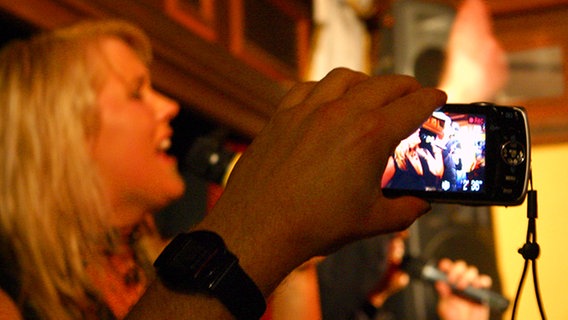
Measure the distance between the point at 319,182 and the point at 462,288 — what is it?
2.97 ft

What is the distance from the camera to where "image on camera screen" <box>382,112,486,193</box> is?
539 mm

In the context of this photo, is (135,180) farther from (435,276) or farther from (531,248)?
(531,248)

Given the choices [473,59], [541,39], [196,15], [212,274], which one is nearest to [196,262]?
[212,274]

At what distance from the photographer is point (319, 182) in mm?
433

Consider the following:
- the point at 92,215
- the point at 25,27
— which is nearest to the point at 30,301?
the point at 92,215

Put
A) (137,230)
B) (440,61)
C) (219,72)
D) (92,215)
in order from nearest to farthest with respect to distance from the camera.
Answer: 1. (92,215)
2. (137,230)
3. (219,72)
4. (440,61)

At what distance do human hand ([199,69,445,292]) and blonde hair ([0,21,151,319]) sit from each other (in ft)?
1.86

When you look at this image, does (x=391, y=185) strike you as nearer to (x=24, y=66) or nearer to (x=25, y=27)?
(x=24, y=66)

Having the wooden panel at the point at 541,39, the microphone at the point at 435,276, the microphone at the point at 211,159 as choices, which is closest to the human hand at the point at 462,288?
the microphone at the point at 435,276

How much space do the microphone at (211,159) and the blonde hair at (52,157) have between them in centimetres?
16

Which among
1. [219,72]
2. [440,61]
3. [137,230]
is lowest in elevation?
[137,230]

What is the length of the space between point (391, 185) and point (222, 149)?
0.63 m

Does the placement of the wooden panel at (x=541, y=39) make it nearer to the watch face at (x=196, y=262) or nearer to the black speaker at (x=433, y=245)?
the black speaker at (x=433, y=245)

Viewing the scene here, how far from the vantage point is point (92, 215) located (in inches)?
40.9
